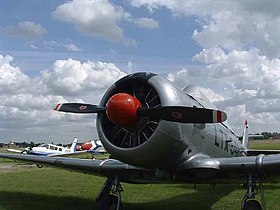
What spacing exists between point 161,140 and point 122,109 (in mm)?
947

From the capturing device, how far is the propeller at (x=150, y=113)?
6352mm

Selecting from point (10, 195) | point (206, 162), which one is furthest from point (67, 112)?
point (10, 195)

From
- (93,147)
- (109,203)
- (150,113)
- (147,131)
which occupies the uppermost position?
(150,113)

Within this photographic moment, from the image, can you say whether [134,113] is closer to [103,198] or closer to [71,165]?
[103,198]

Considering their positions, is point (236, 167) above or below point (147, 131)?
below

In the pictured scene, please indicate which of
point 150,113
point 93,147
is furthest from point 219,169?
point 93,147

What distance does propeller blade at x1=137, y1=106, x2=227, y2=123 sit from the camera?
664cm

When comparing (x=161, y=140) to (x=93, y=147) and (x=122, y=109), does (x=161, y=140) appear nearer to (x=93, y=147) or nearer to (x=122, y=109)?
(x=122, y=109)

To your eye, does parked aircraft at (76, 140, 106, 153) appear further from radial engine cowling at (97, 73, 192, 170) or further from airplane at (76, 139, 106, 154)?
radial engine cowling at (97, 73, 192, 170)

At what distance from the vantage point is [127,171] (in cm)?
846

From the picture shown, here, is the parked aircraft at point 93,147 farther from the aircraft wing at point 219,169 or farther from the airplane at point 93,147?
the aircraft wing at point 219,169

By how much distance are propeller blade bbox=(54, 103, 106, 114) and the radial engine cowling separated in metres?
0.12

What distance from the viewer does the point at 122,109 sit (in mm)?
6340

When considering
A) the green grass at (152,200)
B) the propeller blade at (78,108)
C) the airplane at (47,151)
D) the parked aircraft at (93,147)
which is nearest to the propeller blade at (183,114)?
the propeller blade at (78,108)
